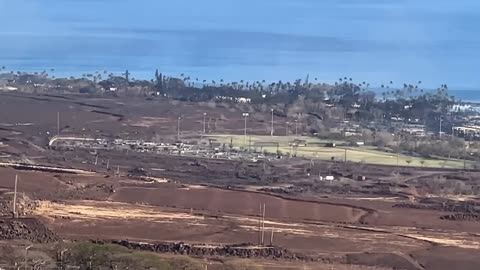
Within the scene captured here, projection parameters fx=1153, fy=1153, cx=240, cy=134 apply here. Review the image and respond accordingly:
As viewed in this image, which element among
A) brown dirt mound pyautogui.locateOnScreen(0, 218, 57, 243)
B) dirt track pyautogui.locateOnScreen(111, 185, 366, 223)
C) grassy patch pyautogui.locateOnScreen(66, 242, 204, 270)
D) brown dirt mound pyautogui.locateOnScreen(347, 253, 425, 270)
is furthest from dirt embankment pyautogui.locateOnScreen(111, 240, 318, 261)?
dirt track pyautogui.locateOnScreen(111, 185, 366, 223)

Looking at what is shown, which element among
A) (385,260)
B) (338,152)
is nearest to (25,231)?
(385,260)

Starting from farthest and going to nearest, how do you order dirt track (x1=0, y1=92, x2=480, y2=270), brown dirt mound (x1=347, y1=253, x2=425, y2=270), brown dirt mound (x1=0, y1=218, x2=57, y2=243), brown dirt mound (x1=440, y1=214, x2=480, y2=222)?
brown dirt mound (x1=440, y1=214, x2=480, y2=222)
dirt track (x1=0, y1=92, x2=480, y2=270)
brown dirt mound (x1=347, y1=253, x2=425, y2=270)
brown dirt mound (x1=0, y1=218, x2=57, y2=243)

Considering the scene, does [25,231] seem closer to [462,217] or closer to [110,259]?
[110,259]

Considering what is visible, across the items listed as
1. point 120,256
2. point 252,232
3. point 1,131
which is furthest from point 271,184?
point 120,256

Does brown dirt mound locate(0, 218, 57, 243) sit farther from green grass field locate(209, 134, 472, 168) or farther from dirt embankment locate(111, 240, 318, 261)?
green grass field locate(209, 134, 472, 168)

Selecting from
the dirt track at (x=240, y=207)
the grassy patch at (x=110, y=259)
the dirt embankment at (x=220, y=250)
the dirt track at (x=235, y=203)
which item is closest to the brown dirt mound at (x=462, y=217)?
the dirt track at (x=240, y=207)

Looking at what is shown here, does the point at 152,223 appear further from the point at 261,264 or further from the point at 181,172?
the point at 181,172
